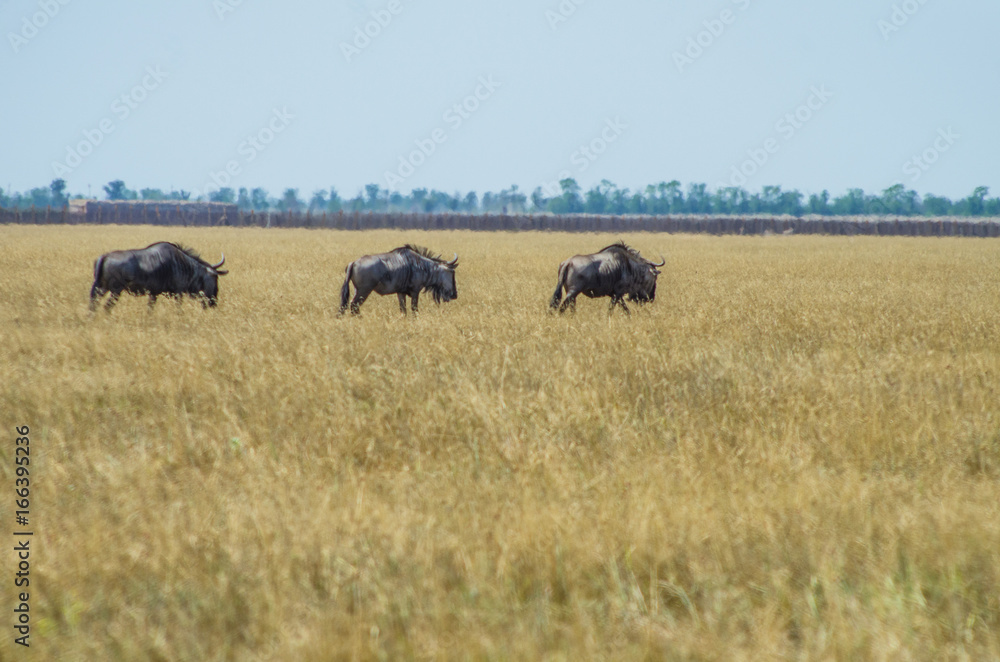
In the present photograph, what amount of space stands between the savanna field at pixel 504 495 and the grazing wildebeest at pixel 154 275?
8.31 feet

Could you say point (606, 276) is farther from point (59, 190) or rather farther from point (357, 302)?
point (59, 190)

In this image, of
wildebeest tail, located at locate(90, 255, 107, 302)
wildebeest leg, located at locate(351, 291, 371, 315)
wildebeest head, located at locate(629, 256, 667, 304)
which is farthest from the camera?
wildebeest head, located at locate(629, 256, 667, 304)

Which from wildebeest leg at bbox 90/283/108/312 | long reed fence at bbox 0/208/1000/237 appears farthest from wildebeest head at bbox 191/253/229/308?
long reed fence at bbox 0/208/1000/237

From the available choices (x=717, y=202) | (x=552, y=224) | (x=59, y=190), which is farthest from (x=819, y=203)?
(x=59, y=190)

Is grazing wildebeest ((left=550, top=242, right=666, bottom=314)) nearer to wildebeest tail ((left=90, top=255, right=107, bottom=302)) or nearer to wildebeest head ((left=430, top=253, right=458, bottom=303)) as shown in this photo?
wildebeest head ((left=430, top=253, right=458, bottom=303))

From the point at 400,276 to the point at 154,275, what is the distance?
345 centimetres

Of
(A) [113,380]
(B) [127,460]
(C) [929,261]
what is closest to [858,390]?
(B) [127,460]

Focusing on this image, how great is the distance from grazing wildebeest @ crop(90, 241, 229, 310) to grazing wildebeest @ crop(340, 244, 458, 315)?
1928 mm

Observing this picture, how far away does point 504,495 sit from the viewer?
361 centimetres

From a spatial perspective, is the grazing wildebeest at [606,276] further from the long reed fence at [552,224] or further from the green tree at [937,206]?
the green tree at [937,206]

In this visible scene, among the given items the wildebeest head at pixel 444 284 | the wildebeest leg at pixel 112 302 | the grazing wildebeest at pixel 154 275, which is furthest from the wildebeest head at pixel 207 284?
the wildebeest head at pixel 444 284

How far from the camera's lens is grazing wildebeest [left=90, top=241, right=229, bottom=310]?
33.7ft

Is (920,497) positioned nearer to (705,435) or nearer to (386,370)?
(705,435)

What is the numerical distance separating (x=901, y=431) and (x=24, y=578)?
4533 millimetres
